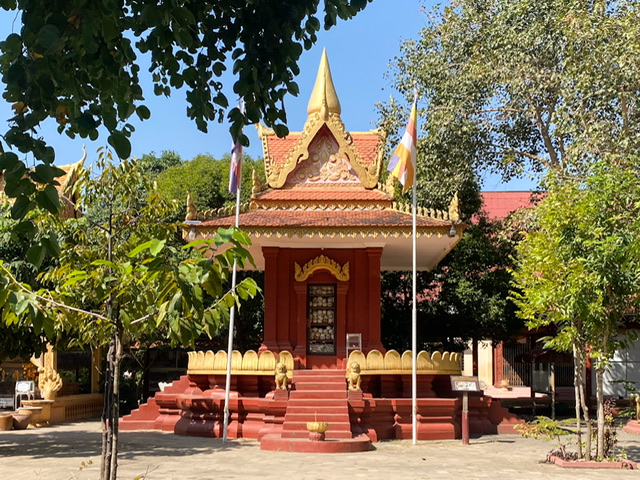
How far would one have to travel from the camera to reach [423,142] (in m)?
25.8

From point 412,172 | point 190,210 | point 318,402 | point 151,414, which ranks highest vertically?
point 412,172

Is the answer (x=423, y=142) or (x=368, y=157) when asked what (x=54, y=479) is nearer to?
(x=368, y=157)

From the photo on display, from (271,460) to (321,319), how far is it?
6.76 meters

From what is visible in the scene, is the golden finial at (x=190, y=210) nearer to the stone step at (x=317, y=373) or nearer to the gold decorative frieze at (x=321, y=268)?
the gold decorative frieze at (x=321, y=268)

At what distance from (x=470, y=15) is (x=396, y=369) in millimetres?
12991

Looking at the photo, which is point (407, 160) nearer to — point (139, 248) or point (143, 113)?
point (139, 248)

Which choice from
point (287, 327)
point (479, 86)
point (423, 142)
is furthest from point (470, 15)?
point (287, 327)

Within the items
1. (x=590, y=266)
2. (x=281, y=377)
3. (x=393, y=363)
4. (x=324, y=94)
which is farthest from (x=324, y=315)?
(x=590, y=266)

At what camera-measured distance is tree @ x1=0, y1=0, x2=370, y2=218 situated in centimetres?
384

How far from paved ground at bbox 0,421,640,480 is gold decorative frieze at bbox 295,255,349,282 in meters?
4.58

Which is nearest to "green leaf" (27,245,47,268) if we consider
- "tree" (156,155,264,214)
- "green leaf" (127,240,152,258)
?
"green leaf" (127,240,152,258)

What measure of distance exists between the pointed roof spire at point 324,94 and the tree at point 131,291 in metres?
12.0

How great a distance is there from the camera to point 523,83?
77.9 ft

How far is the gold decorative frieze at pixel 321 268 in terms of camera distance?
2006cm
